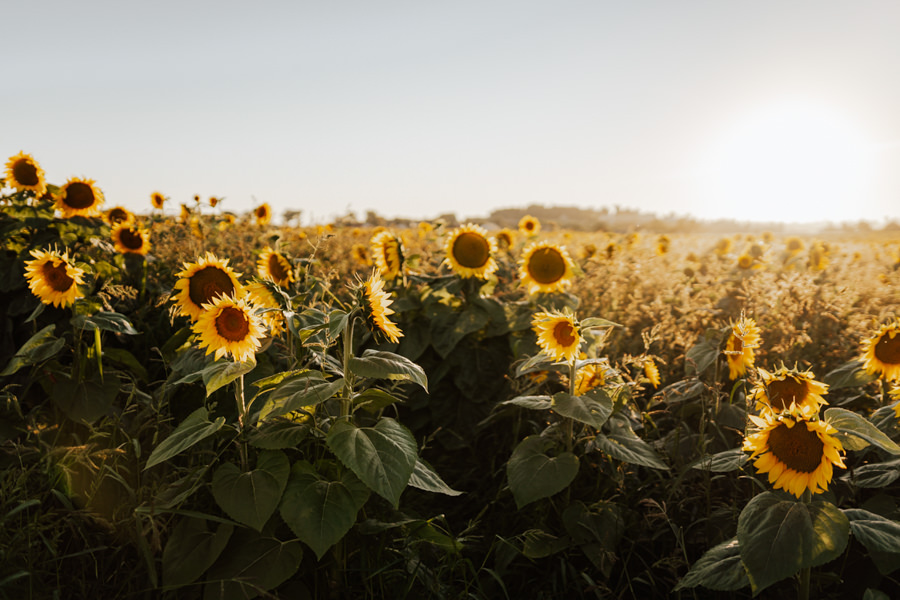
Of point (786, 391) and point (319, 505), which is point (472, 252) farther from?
point (319, 505)

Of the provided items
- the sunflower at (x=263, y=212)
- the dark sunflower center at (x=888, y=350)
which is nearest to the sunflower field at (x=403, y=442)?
the dark sunflower center at (x=888, y=350)

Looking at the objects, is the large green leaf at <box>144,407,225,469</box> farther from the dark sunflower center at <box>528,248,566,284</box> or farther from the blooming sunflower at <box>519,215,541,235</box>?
the blooming sunflower at <box>519,215,541,235</box>

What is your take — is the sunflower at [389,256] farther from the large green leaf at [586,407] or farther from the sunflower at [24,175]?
the sunflower at [24,175]

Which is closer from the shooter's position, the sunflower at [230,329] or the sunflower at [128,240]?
the sunflower at [230,329]

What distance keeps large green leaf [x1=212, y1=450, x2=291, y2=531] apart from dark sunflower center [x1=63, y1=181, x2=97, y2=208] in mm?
2816

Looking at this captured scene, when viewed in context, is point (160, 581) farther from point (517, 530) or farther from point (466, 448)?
point (466, 448)

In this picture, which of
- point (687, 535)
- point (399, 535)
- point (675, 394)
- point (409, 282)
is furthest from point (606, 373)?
point (409, 282)

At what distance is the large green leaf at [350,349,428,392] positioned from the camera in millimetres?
1778

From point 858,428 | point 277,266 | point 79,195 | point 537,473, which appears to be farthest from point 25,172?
point 858,428

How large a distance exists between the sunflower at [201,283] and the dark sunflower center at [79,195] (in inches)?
75.3

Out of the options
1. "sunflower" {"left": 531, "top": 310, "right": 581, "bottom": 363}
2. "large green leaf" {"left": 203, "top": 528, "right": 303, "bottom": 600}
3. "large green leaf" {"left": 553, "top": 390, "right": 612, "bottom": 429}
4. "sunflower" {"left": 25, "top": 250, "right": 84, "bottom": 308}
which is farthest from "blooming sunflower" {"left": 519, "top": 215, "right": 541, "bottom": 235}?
"large green leaf" {"left": 203, "top": 528, "right": 303, "bottom": 600}

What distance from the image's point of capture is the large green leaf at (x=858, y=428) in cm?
175

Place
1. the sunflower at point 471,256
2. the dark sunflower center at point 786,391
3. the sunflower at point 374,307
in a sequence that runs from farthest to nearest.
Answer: the sunflower at point 471,256 < the dark sunflower center at point 786,391 < the sunflower at point 374,307

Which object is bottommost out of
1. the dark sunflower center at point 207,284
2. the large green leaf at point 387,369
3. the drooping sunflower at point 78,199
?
the large green leaf at point 387,369
